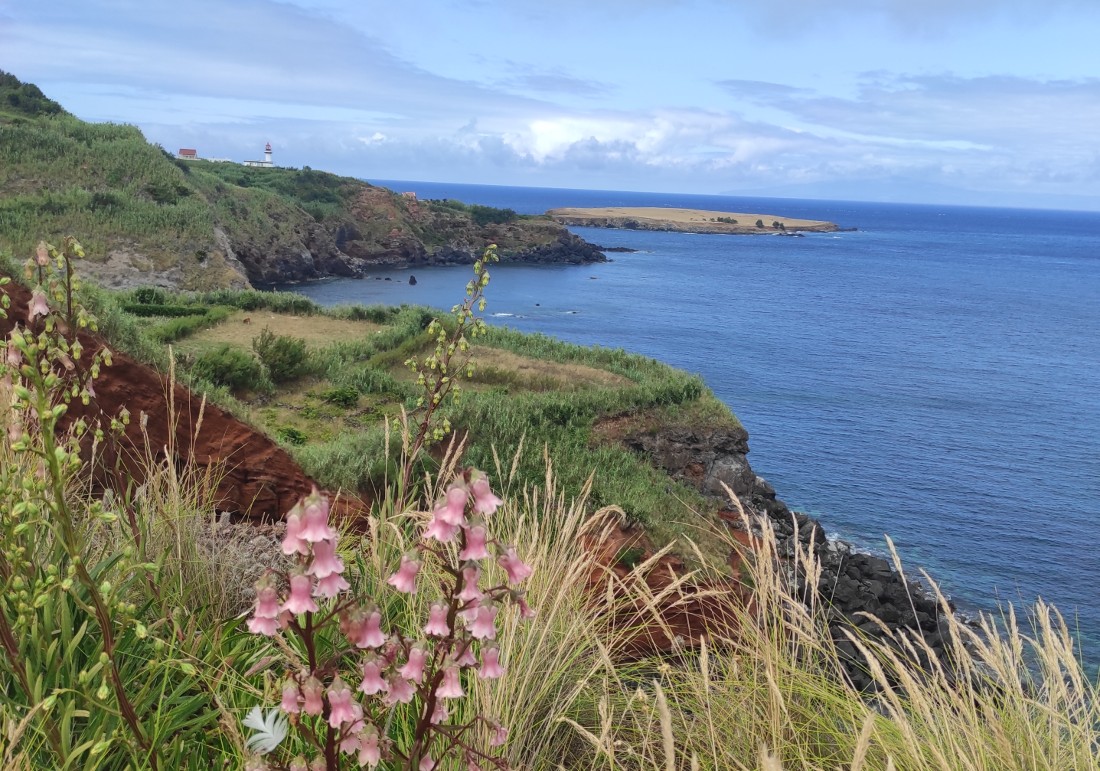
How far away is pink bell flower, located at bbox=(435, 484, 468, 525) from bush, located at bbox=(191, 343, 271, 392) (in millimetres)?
11528

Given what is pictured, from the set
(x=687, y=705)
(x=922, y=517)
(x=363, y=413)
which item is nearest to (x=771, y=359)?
(x=922, y=517)

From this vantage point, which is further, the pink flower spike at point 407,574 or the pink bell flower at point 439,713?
the pink bell flower at point 439,713

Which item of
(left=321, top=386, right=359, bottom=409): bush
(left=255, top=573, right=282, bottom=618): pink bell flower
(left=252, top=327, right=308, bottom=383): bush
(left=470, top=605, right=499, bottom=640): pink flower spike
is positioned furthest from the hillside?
(left=470, top=605, right=499, bottom=640): pink flower spike

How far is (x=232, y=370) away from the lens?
13312mm

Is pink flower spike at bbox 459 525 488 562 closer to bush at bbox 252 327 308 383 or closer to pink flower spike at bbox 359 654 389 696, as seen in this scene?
pink flower spike at bbox 359 654 389 696

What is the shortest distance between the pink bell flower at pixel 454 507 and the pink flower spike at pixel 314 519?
28 cm

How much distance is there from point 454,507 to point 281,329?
18695mm

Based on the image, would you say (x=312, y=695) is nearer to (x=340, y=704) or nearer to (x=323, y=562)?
(x=340, y=704)

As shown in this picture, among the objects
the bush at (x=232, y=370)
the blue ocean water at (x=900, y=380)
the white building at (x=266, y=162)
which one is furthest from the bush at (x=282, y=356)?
the white building at (x=266, y=162)

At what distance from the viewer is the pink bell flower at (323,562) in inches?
79.0

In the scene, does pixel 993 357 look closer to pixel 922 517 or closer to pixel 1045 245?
pixel 922 517

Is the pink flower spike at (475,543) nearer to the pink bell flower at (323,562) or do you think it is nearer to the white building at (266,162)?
the pink bell flower at (323,562)

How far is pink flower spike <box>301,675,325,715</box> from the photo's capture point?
6.63 feet

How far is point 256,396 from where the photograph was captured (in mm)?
13570
